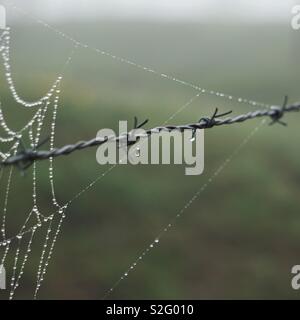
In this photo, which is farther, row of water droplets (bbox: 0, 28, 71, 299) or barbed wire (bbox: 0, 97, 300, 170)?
row of water droplets (bbox: 0, 28, 71, 299)

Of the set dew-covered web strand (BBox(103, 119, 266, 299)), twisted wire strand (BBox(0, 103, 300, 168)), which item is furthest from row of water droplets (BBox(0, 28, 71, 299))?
dew-covered web strand (BBox(103, 119, 266, 299))

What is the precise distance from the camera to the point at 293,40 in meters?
15.6

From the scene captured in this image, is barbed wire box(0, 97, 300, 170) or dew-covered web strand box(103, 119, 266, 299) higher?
dew-covered web strand box(103, 119, 266, 299)

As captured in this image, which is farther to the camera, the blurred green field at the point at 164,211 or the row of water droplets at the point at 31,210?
the blurred green field at the point at 164,211

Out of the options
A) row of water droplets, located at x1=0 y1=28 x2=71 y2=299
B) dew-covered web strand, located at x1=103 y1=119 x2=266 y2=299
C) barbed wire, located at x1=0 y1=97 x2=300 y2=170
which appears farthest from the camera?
dew-covered web strand, located at x1=103 y1=119 x2=266 y2=299

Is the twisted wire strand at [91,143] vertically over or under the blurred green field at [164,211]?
under

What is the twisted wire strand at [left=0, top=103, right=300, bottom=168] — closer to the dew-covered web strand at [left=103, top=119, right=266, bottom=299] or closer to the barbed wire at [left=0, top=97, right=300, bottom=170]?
the barbed wire at [left=0, top=97, right=300, bottom=170]

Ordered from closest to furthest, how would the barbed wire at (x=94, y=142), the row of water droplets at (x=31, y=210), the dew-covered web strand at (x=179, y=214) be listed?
the barbed wire at (x=94, y=142)
the row of water droplets at (x=31, y=210)
the dew-covered web strand at (x=179, y=214)

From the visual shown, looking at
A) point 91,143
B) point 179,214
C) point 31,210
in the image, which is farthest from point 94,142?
point 179,214

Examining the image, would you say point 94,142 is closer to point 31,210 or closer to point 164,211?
point 31,210

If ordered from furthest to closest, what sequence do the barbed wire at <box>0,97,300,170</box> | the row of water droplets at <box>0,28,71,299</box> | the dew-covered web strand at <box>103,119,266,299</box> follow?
the dew-covered web strand at <box>103,119,266,299</box>, the row of water droplets at <box>0,28,71,299</box>, the barbed wire at <box>0,97,300,170</box>

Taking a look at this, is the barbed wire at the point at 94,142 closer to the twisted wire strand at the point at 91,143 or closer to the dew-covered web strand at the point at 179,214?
the twisted wire strand at the point at 91,143

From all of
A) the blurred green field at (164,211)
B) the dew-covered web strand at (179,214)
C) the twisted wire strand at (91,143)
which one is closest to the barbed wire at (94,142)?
the twisted wire strand at (91,143)

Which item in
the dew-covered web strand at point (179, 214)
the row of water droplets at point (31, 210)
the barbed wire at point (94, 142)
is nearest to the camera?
the barbed wire at point (94, 142)
